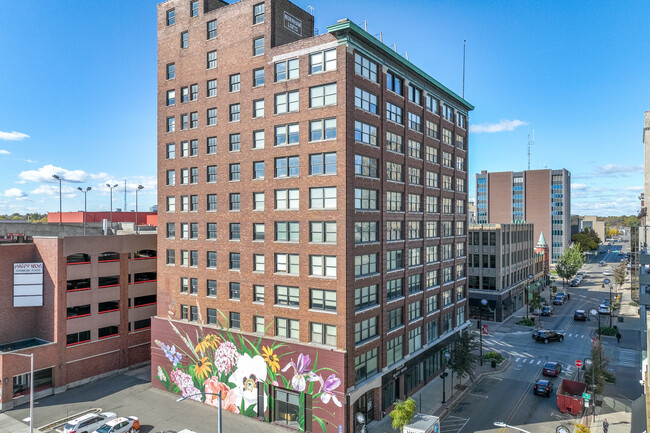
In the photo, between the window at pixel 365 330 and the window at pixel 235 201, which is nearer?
the window at pixel 365 330

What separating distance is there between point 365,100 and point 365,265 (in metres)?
14.0

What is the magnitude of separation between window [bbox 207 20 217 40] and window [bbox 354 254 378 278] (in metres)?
25.7

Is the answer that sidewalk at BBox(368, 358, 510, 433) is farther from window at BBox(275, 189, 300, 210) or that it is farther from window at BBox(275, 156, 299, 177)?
window at BBox(275, 156, 299, 177)

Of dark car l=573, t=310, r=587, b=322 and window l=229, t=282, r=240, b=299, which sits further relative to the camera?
dark car l=573, t=310, r=587, b=322

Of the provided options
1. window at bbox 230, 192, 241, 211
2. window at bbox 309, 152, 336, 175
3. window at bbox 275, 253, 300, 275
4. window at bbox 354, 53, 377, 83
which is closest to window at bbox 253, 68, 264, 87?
window at bbox 354, 53, 377, 83

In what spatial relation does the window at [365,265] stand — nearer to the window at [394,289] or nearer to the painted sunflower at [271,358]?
the window at [394,289]

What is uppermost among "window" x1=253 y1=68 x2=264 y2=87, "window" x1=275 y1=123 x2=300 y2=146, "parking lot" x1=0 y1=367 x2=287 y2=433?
"window" x1=253 y1=68 x2=264 y2=87

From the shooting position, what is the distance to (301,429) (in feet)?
112

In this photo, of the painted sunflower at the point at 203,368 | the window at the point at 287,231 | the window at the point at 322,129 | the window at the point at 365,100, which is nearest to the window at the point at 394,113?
the window at the point at 365,100

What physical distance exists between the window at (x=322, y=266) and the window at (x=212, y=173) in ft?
44.1

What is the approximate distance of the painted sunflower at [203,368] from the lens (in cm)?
4012

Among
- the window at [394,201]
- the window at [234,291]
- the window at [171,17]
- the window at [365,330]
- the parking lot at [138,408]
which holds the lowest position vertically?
the parking lot at [138,408]

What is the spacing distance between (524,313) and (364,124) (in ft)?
207

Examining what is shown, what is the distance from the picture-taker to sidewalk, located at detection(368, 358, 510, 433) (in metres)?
36.0
